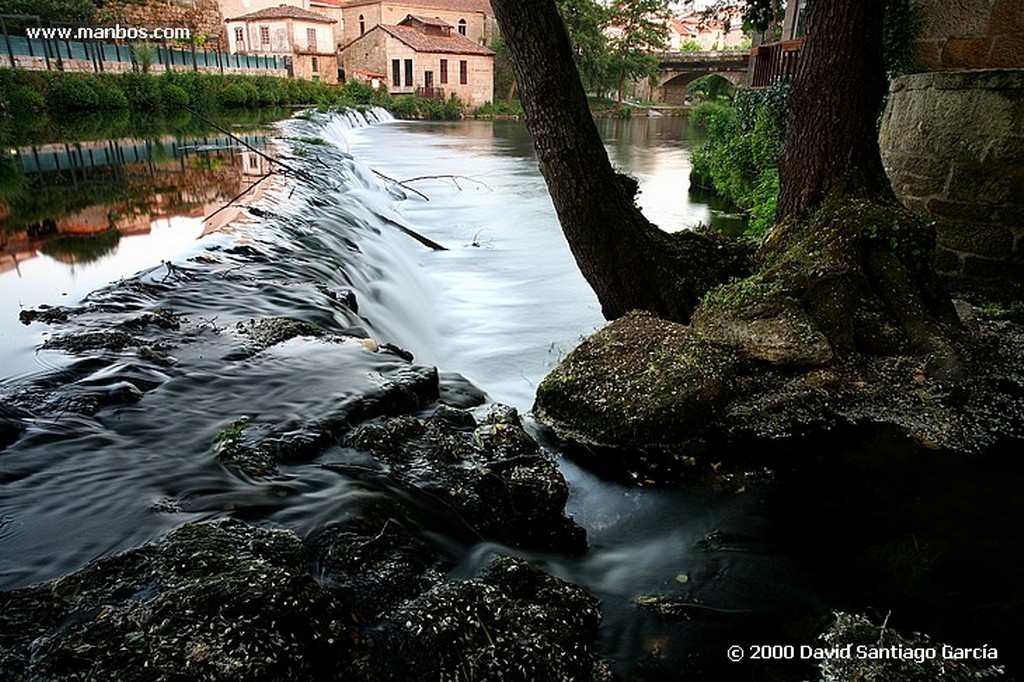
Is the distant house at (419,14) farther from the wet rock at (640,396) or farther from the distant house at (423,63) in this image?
the wet rock at (640,396)

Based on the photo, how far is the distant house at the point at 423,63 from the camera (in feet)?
151

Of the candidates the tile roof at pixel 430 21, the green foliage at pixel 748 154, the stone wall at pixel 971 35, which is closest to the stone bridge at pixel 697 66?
the tile roof at pixel 430 21

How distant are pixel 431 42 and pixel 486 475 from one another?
49.3 m

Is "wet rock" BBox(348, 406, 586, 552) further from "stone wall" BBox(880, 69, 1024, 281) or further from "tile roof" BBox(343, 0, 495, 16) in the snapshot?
"tile roof" BBox(343, 0, 495, 16)

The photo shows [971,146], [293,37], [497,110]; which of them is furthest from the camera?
[293,37]

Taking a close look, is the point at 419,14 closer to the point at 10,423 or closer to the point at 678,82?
the point at 678,82

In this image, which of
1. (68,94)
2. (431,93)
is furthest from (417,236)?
(431,93)

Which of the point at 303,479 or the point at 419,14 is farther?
the point at 419,14

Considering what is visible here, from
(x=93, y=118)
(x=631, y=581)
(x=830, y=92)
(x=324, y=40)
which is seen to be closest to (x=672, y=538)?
(x=631, y=581)

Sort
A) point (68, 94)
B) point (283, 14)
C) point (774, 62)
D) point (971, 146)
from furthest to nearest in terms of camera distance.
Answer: point (283, 14)
point (68, 94)
point (774, 62)
point (971, 146)

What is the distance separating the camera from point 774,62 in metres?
14.0

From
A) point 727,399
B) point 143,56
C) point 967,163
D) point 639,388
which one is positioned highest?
point 143,56

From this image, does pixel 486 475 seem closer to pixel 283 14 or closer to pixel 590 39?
pixel 590 39

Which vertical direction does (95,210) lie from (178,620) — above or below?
above
